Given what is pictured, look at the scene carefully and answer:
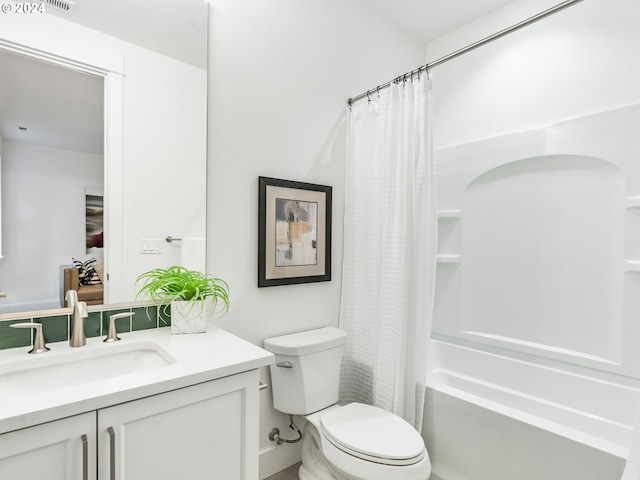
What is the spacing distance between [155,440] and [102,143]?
42.5 inches

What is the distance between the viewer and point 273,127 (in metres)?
1.85

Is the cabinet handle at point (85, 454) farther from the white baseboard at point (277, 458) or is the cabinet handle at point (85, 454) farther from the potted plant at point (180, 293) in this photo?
the white baseboard at point (277, 458)

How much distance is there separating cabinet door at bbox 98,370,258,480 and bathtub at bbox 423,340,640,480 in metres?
1.02

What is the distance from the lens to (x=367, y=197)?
204 centimetres

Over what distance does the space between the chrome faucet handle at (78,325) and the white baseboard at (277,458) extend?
1.08 metres

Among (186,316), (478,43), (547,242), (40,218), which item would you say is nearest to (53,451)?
(186,316)

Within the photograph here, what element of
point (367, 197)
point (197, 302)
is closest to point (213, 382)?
point (197, 302)

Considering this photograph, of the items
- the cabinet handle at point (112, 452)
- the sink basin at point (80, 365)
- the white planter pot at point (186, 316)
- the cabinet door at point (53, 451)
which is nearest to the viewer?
the cabinet door at point (53, 451)

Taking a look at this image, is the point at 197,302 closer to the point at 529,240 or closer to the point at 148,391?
the point at 148,391

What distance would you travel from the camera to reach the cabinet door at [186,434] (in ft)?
2.98

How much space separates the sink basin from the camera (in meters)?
1.08

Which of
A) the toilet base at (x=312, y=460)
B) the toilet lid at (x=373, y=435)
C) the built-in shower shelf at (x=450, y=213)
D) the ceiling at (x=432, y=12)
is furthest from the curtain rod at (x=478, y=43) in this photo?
the toilet base at (x=312, y=460)

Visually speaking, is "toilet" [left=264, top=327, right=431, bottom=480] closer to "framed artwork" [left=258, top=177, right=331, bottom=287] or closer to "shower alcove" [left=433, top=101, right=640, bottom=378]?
"framed artwork" [left=258, top=177, right=331, bottom=287]

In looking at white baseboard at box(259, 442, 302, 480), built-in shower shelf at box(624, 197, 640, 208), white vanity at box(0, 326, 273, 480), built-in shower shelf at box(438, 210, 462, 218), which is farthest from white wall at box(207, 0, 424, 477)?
built-in shower shelf at box(624, 197, 640, 208)
